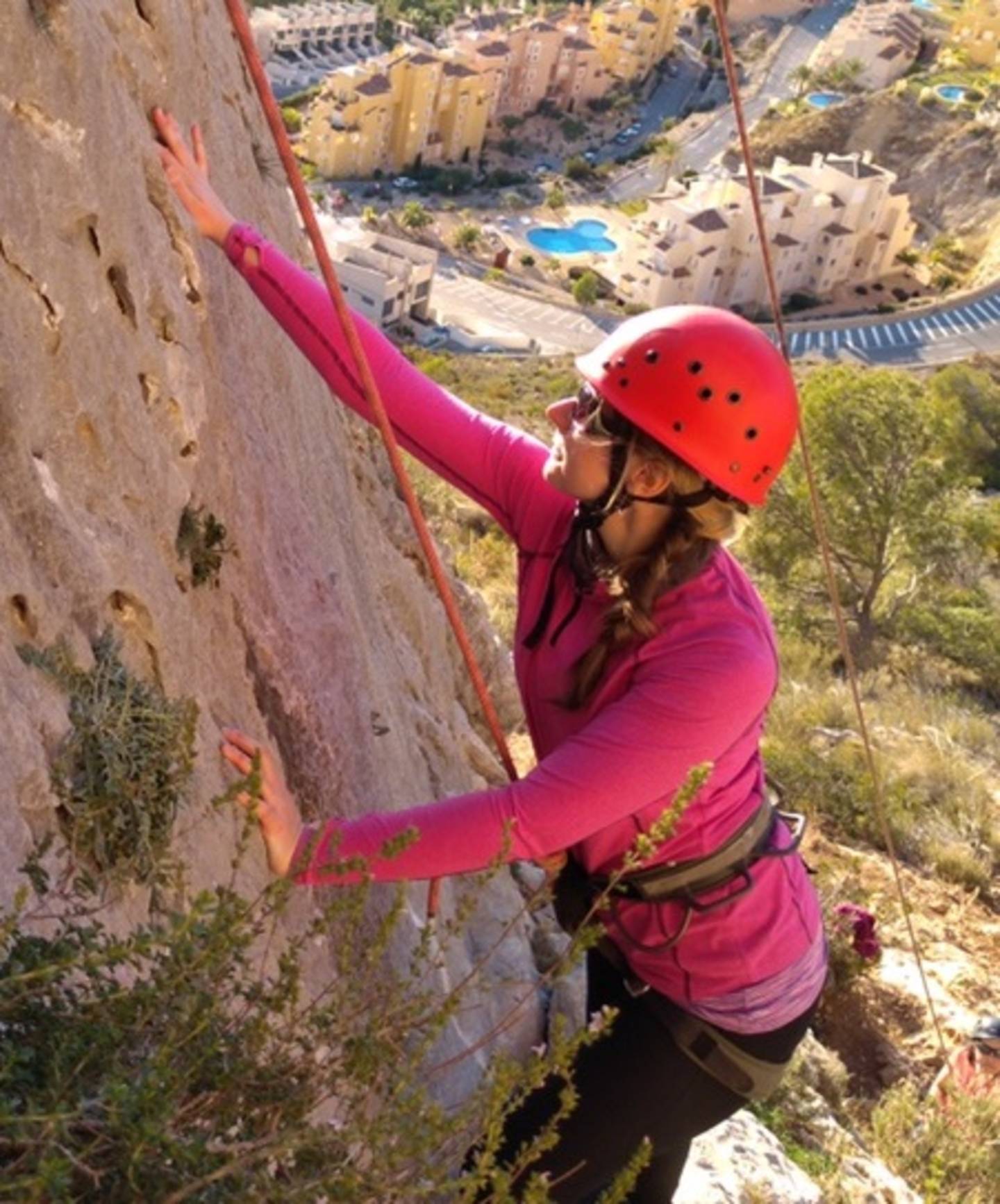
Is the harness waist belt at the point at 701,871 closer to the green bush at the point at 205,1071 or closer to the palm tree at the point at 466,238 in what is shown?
the green bush at the point at 205,1071

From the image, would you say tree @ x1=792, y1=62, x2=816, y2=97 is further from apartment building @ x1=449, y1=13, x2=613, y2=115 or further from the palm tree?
the palm tree

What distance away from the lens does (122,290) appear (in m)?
2.55

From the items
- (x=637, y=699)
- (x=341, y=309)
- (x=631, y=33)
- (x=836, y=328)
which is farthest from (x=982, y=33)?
(x=637, y=699)

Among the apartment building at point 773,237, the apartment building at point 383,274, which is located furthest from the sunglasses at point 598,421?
the apartment building at point 773,237

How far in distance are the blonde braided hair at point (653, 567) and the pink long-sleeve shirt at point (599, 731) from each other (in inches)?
1.1

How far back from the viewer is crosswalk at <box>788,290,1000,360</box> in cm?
4497

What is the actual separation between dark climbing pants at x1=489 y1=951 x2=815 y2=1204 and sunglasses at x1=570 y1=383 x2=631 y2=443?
48.8 inches

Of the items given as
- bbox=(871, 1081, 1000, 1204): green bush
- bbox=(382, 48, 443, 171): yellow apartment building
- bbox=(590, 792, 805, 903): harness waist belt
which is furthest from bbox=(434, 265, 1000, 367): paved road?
bbox=(590, 792, 805, 903): harness waist belt

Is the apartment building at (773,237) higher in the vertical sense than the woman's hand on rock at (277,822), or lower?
lower

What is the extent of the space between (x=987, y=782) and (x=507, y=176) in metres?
57.3

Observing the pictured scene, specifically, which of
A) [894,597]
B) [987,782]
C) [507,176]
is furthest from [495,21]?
[987,782]

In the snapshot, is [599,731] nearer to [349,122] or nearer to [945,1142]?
[945,1142]

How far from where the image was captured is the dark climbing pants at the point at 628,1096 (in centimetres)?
288

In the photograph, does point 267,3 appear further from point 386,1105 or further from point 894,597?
point 386,1105
